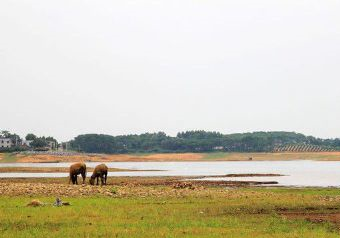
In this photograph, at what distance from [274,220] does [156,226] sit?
5068mm

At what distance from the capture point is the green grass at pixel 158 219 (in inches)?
808

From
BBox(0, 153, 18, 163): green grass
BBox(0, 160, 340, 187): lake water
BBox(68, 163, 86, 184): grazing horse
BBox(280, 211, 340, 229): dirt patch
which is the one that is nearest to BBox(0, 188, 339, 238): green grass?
BBox(280, 211, 340, 229): dirt patch

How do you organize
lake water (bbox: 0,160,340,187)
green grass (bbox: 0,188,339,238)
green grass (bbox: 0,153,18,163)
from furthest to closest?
green grass (bbox: 0,153,18,163) → lake water (bbox: 0,160,340,187) → green grass (bbox: 0,188,339,238)

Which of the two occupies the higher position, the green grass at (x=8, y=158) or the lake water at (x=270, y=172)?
the green grass at (x=8, y=158)

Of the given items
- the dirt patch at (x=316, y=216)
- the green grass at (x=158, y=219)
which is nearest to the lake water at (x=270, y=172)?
the green grass at (x=158, y=219)

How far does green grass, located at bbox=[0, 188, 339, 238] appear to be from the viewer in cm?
2052

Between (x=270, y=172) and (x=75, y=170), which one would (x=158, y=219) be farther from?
(x=270, y=172)

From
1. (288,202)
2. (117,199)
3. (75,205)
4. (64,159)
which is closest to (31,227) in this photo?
(75,205)

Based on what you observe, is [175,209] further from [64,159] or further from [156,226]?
[64,159]

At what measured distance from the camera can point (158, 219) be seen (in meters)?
24.1

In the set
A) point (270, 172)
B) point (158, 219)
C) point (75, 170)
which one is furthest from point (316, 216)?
point (270, 172)

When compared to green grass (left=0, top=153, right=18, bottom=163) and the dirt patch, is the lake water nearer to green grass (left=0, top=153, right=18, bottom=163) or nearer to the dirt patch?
the dirt patch

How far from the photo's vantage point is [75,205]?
29391mm

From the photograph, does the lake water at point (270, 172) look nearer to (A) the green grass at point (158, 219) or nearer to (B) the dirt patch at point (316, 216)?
(A) the green grass at point (158, 219)
